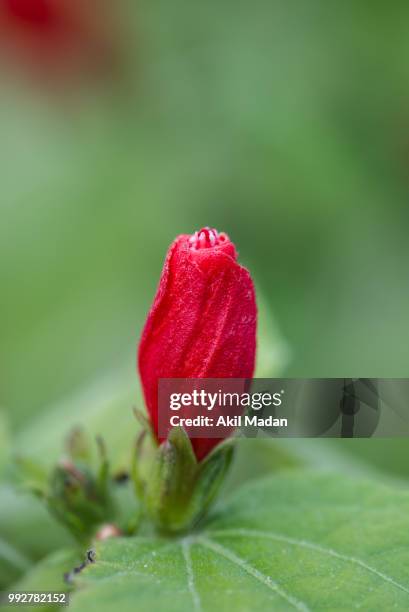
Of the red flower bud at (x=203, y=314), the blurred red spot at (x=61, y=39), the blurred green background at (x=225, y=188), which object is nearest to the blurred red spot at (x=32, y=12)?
the blurred red spot at (x=61, y=39)

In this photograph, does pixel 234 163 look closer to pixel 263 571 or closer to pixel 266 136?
pixel 266 136

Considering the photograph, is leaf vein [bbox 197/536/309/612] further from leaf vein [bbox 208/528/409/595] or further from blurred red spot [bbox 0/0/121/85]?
blurred red spot [bbox 0/0/121/85]

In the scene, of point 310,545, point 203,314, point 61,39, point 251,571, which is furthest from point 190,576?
point 61,39

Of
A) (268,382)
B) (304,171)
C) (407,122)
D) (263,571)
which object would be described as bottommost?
(263,571)

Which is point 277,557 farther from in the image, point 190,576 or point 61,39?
point 61,39

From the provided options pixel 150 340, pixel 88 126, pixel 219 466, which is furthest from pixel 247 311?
pixel 88 126
